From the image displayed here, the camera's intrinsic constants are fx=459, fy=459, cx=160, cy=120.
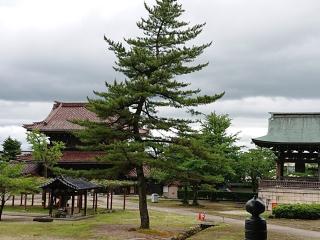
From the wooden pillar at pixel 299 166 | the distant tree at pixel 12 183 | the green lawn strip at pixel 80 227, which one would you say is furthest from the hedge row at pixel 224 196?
the distant tree at pixel 12 183

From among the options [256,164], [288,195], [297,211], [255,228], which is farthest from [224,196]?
[255,228]

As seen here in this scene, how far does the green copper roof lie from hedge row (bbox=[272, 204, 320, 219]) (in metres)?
9.69

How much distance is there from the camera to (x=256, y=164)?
179 feet

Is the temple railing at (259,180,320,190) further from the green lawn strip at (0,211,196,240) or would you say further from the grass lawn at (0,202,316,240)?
the grass lawn at (0,202,316,240)

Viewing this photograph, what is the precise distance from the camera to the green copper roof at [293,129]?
145 feet

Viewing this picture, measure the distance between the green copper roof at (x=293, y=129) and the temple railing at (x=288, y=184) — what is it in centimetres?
378

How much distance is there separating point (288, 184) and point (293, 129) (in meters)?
6.14

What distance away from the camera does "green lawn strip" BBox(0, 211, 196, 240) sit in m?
22.5

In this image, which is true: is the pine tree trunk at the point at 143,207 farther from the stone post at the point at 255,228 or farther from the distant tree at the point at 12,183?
the stone post at the point at 255,228

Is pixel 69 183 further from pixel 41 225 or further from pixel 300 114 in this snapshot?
pixel 300 114

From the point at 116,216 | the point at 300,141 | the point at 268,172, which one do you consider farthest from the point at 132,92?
the point at 268,172

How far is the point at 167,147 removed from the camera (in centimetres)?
2475

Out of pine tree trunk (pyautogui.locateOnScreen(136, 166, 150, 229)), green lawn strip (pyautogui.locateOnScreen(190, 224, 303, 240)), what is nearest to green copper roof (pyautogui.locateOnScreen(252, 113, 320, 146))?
green lawn strip (pyautogui.locateOnScreen(190, 224, 303, 240))

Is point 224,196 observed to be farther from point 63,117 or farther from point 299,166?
point 63,117
